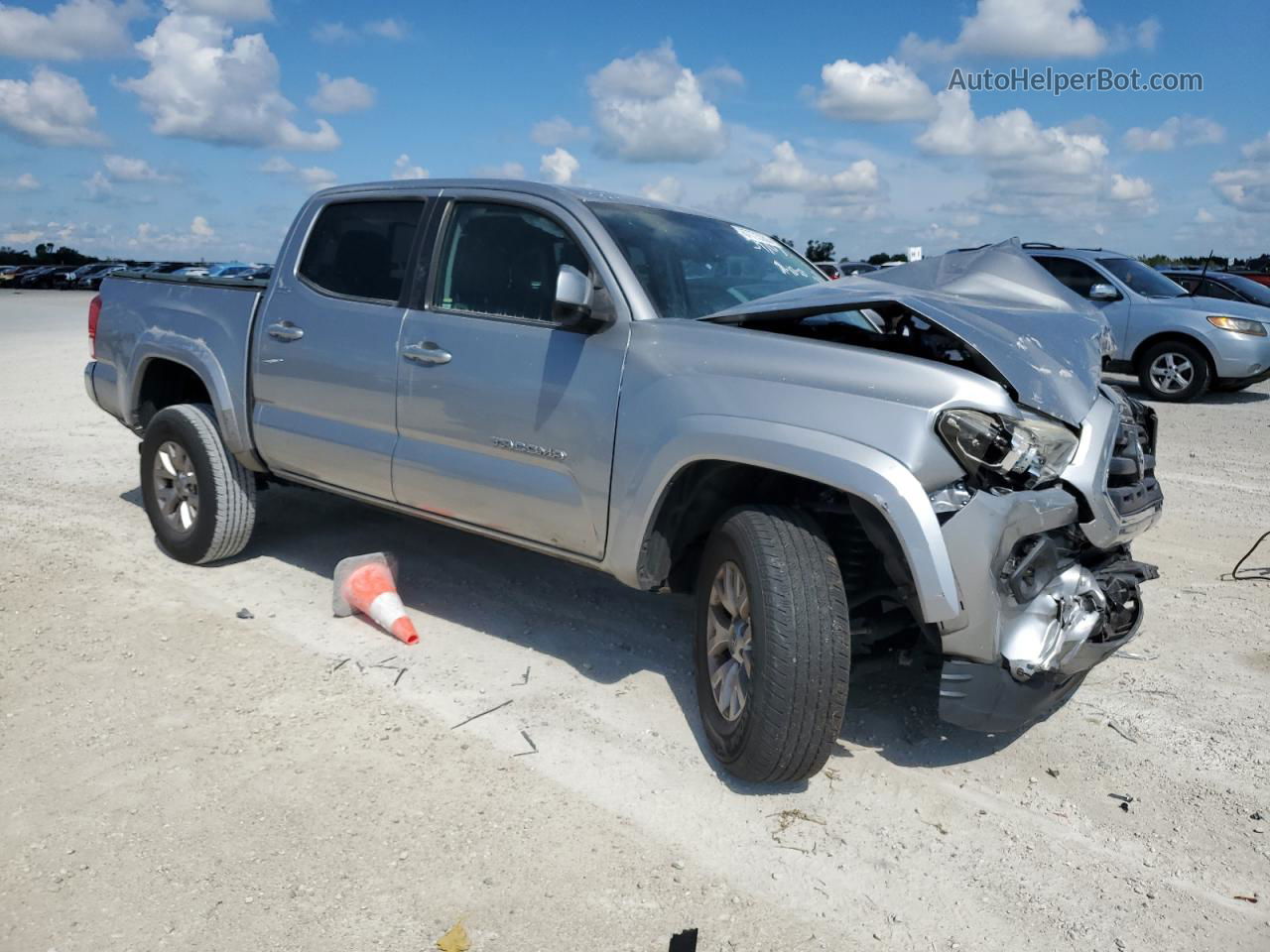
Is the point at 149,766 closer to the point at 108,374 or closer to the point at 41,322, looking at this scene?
the point at 108,374

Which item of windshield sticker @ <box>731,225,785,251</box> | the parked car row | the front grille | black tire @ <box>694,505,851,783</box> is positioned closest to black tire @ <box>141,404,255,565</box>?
windshield sticker @ <box>731,225,785,251</box>

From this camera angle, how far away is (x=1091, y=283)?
13.2 metres

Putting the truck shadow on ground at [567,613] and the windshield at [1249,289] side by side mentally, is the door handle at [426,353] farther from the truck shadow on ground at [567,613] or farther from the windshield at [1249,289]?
the windshield at [1249,289]

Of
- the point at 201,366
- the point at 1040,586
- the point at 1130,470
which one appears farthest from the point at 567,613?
the point at 1130,470

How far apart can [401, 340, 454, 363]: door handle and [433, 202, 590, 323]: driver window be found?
20cm

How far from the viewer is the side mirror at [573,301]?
3.64m

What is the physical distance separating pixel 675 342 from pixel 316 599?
2477 mm

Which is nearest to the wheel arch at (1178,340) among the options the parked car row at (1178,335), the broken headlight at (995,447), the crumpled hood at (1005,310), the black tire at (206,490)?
the parked car row at (1178,335)

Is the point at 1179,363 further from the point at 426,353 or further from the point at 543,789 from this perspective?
the point at 543,789

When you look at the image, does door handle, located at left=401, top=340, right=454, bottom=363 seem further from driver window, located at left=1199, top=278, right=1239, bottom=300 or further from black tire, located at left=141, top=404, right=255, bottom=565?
driver window, located at left=1199, top=278, right=1239, bottom=300

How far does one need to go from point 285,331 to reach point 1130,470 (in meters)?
3.66

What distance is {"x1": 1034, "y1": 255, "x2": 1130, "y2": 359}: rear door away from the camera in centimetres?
1264

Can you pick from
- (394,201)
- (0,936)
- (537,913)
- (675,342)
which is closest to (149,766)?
(0,936)

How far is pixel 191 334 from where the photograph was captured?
539cm
